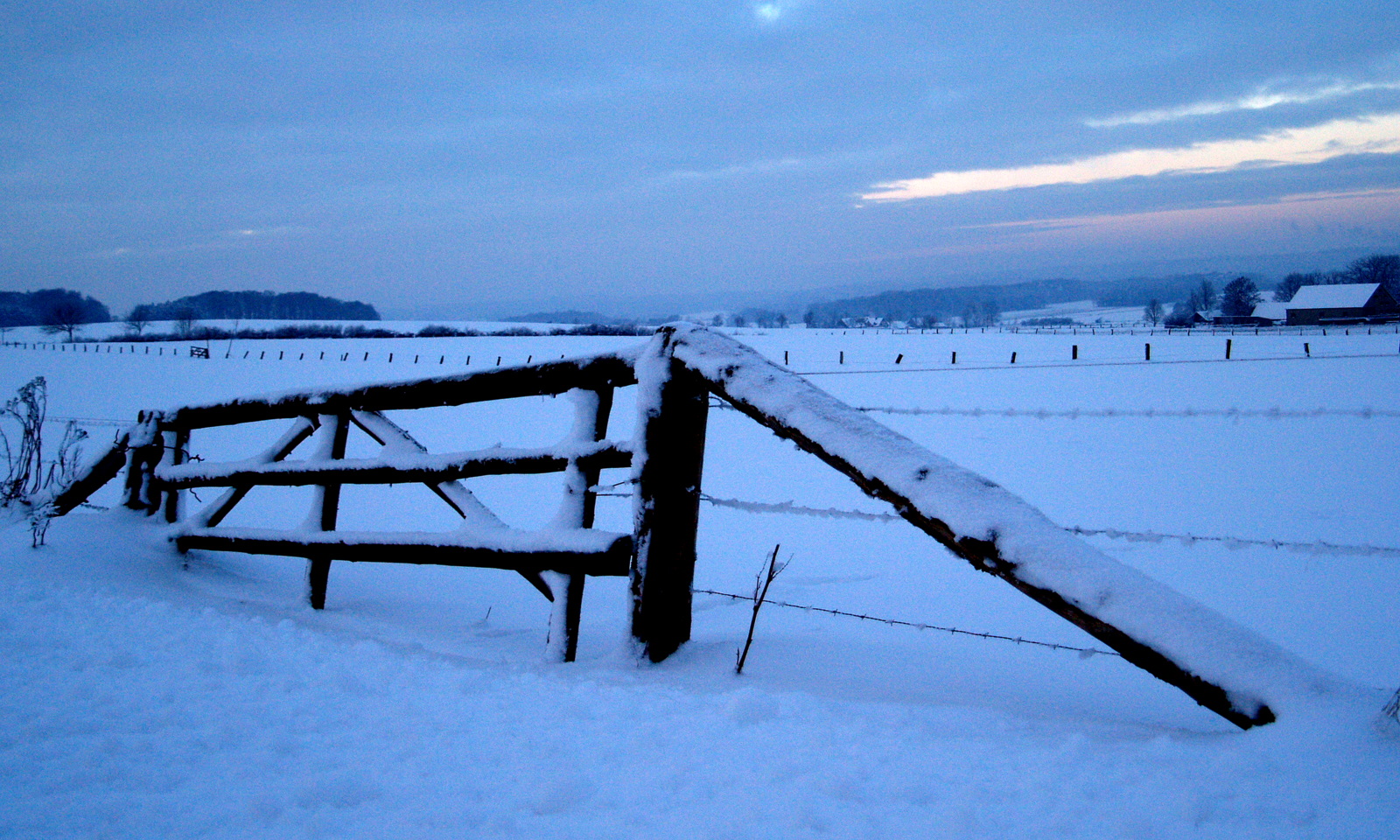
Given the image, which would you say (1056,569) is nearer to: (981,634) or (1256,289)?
(981,634)

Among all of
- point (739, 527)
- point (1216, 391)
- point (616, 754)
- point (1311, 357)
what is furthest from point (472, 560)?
point (1311, 357)

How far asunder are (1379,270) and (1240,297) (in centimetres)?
1479

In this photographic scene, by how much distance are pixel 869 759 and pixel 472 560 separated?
7.13 ft

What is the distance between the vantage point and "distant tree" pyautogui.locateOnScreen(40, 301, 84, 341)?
12600 cm

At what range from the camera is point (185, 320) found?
13262 centimetres

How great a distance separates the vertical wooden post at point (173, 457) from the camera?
5.36 m

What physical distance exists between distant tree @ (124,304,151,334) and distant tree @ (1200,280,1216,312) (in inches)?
7291

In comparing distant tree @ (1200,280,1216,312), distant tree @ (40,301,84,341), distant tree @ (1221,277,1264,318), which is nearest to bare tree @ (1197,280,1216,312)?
distant tree @ (1200,280,1216,312)

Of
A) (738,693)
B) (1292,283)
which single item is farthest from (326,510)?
(1292,283)

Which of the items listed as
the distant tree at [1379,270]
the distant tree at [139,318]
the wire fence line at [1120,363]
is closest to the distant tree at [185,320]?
the distant tree at [139,318]

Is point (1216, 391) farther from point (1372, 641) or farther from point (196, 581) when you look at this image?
point (196, 581)

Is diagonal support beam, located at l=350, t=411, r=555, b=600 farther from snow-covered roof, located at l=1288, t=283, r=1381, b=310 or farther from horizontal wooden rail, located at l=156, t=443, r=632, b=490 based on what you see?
snow-covered roof, located at l=1288, t=283, r=1381, b=310

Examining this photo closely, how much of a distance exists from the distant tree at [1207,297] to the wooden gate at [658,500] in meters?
165

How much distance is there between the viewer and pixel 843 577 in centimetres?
538
